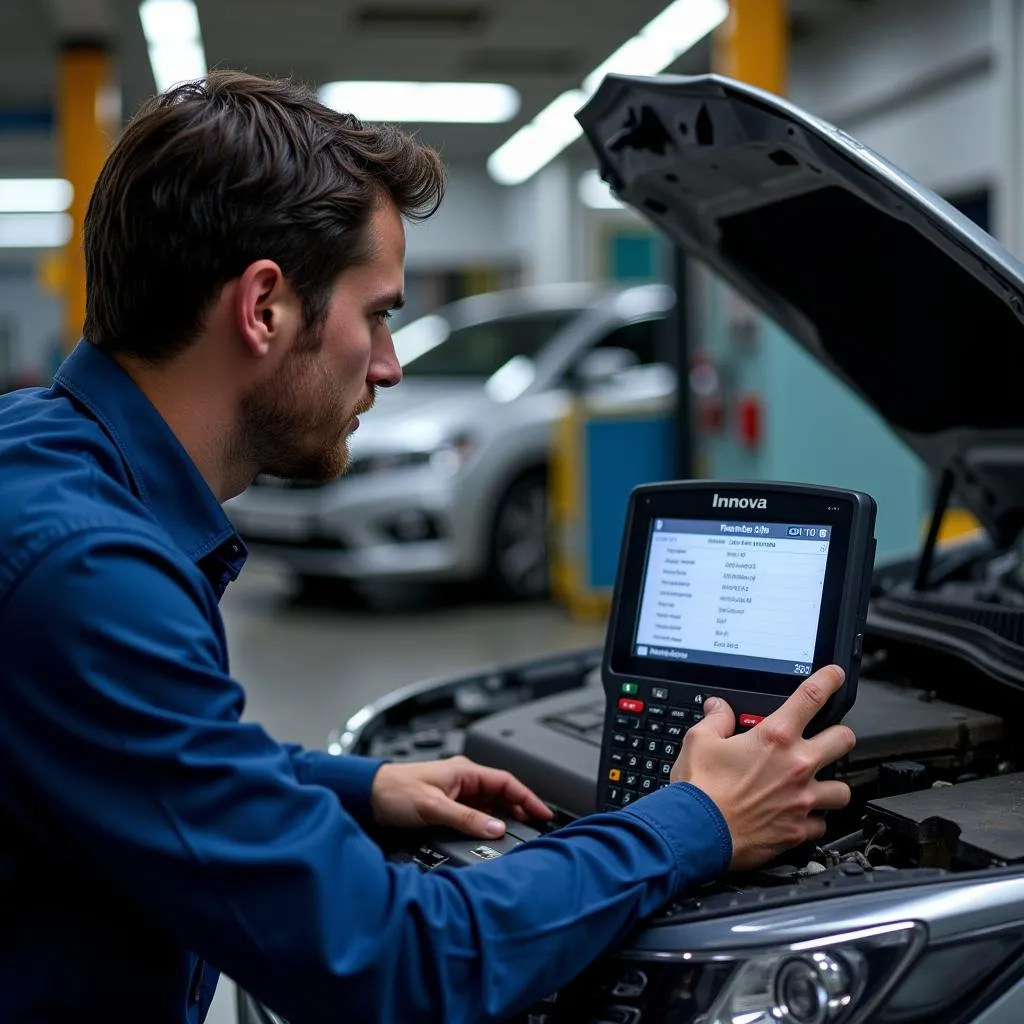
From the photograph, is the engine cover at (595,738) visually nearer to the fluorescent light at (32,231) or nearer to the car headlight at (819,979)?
the car headlight at (819,979)

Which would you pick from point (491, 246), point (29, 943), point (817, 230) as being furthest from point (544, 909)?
point (491, 246)

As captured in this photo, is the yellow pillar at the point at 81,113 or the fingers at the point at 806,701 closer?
the fingers at the point at 806,701

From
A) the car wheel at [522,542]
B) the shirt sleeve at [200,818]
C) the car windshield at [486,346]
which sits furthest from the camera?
the car windshield at [486,346]

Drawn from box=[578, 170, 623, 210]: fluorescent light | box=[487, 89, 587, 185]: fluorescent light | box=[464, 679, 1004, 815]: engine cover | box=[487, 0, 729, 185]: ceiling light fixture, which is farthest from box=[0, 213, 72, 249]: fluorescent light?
box=[464, 679, 1004, 815]: engine cover

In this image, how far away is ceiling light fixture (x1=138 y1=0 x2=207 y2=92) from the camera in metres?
9.08

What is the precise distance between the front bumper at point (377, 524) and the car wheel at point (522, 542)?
8.7 inches

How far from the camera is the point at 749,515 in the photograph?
1429 millimetres

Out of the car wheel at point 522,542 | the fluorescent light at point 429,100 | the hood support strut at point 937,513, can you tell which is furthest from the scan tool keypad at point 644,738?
the fluorescent light at point 429,100

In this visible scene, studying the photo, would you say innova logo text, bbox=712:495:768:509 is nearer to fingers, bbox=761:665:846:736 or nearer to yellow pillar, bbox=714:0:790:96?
fingers, bbox=761:665:846:736

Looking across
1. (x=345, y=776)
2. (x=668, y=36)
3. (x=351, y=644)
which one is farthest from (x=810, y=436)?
(x=668, y=36)

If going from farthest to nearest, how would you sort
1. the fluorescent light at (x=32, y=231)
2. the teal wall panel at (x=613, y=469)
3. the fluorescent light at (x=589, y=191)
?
the fluorescent light at (x=32, y=231) → the fluorescent light at (x=589, y=191) → the teal wall panel at (x=613, y=469)

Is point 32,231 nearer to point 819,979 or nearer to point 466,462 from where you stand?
point 466,462

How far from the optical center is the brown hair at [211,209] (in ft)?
3.73

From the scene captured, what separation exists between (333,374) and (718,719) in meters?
0.51
